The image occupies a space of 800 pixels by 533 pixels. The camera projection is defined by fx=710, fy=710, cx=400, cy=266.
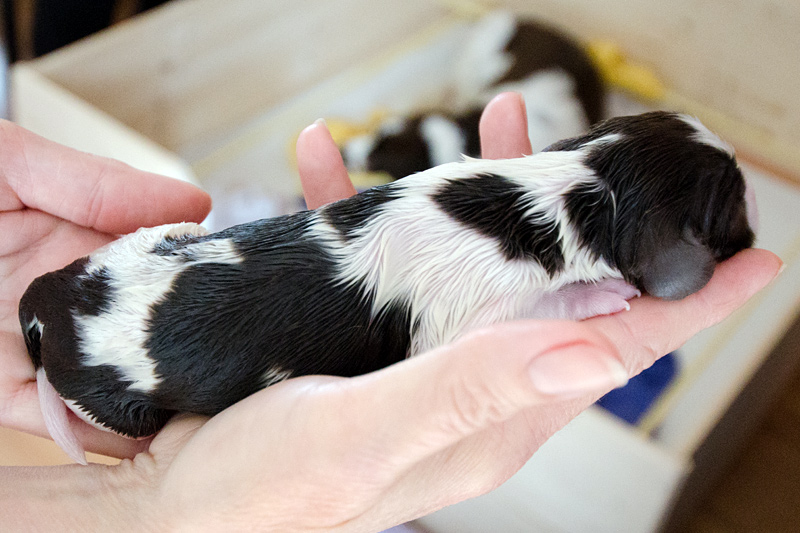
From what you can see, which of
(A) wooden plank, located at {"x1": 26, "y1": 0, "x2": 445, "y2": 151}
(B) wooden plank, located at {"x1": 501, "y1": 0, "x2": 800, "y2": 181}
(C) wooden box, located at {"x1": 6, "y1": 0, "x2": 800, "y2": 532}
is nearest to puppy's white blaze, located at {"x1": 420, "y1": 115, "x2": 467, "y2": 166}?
(C) wooden box, located at {"x1": 6, "y1": 0, "x2": 800, "y2": 532}

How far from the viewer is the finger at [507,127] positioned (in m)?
1.67

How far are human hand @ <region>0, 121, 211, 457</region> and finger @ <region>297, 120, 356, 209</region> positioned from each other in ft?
0.93

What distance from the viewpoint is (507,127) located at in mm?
1669

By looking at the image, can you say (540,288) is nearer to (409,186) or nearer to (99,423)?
(409,186)

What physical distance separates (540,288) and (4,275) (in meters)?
1.18

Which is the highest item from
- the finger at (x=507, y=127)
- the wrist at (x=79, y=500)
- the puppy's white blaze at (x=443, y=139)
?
the finger at (x=507, y=127)

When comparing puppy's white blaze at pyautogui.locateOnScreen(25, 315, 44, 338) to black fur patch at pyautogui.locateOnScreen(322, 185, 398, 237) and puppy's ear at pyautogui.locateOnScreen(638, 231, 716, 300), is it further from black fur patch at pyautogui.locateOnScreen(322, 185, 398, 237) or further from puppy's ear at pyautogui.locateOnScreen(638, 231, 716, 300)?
puppy's ear at pyautogui.locateOnScreen(638, 231, 716, 300)

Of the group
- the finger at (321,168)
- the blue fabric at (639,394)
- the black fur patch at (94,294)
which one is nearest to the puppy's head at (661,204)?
the finger at (321,168)

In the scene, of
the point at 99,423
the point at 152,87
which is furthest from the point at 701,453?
the point at 152,87

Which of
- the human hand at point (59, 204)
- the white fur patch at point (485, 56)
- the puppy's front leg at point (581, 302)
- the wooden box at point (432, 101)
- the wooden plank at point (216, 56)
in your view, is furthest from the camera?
the white fur patch at point (485, 56)

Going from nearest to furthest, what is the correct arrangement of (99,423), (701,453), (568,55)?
(99,423)
(701,453)
(568,55)

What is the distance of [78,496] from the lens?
1.25 m

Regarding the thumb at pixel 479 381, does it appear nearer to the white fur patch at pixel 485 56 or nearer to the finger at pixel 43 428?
the finger at pixel 43 428

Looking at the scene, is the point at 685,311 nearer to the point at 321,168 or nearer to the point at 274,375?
the point at 274,375
